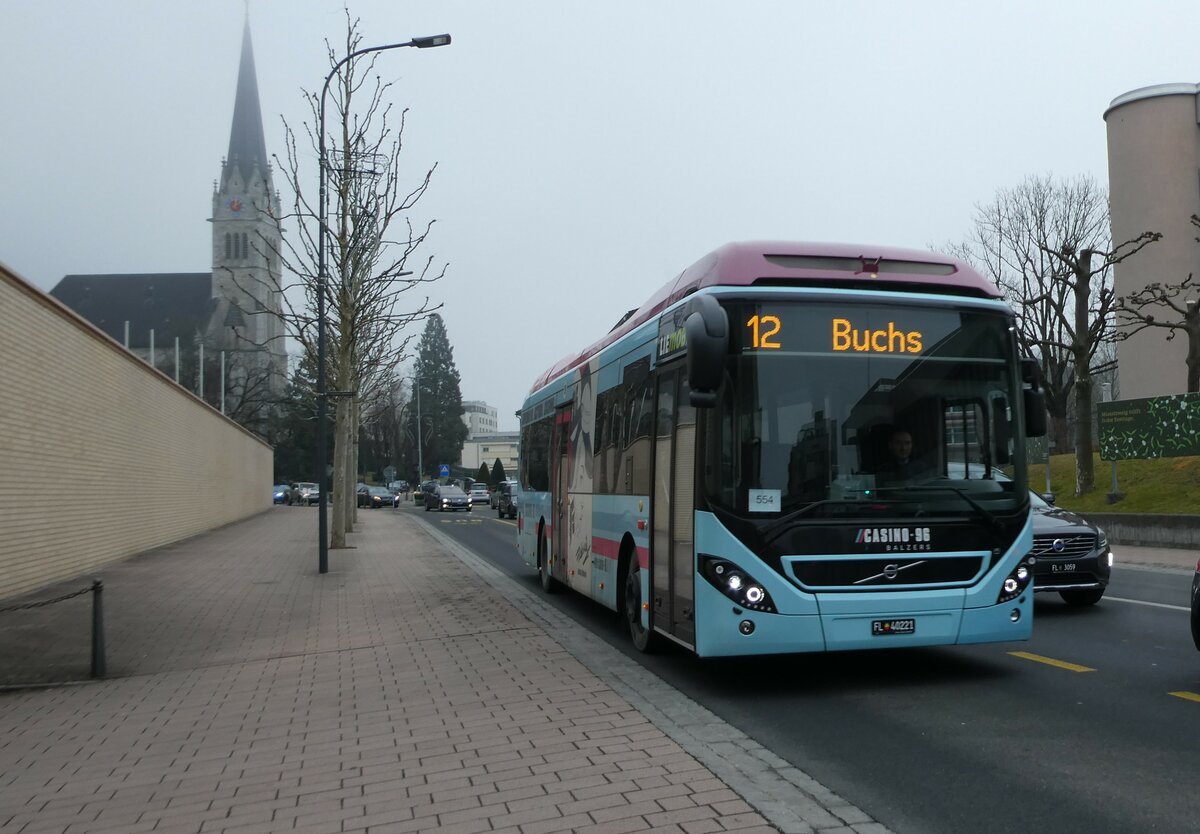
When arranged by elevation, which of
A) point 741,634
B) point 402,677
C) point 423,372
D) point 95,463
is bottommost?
point 402,677

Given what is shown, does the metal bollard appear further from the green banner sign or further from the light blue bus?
the green banner sign

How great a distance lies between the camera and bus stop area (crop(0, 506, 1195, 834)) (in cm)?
528

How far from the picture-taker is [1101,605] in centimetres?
1275

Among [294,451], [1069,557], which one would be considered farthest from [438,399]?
[1069,557]

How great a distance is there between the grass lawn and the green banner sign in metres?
1.52

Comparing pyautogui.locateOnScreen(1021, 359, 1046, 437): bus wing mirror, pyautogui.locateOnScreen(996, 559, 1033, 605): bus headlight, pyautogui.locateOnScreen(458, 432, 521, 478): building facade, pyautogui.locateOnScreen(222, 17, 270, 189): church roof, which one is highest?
pyautogui.locateOnScreen(222, 17, 270, 189): church roof

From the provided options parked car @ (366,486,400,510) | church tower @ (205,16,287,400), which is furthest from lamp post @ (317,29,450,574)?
church tower @ (205,16,287,400)

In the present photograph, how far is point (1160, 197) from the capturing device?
4550 centimetres

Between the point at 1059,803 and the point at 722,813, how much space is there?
161 centimetres

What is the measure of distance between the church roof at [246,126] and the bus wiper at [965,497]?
110 meters

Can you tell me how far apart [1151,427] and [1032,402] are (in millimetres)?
19447

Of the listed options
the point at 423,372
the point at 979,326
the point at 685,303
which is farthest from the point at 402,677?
the point at 423,372

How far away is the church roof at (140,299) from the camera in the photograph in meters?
114

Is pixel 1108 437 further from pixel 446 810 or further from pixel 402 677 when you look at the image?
pixel 446 810
